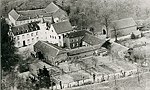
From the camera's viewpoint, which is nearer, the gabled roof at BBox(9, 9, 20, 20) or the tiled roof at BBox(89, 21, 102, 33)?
the gabled roof at BBox(9, 9, 20, 20)

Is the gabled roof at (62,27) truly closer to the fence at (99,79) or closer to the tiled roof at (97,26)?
the tiled roof at (97,26)

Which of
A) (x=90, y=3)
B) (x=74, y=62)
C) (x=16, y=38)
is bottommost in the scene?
(x=74, y=62)

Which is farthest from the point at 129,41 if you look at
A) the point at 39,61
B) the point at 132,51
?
the point at 39,61

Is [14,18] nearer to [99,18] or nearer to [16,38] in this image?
[16,38]

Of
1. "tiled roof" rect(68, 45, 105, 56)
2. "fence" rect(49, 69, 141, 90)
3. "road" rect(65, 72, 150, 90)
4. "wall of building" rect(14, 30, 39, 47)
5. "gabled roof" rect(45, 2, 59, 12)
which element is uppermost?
"gabled roof" rect(45, 2, 59, 12)

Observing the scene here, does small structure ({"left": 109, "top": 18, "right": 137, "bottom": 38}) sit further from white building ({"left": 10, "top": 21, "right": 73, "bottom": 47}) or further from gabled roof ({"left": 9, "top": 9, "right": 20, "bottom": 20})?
gabled roof ({"left": 9, "top": 9, "right": 20, "bottom": 20})

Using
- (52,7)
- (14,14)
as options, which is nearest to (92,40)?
(52,7)

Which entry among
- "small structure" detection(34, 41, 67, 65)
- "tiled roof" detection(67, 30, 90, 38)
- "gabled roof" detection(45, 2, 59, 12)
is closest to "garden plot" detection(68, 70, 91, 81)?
"small structure" detection(34, 41, 67, 65)
